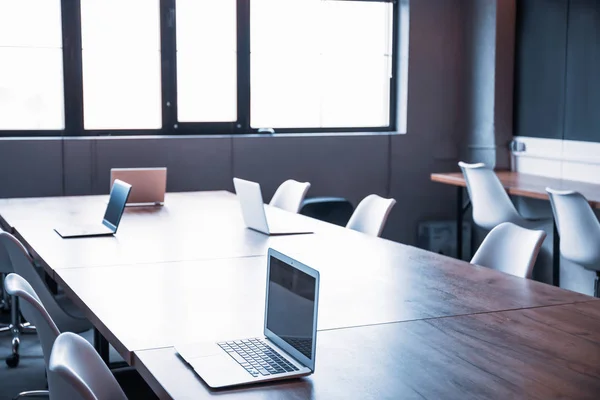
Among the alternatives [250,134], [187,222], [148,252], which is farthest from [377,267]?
[250,134]

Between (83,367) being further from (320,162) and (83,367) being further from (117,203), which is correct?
(320,162)

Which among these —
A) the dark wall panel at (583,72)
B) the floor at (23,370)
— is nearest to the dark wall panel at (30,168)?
the floor at (23,370)

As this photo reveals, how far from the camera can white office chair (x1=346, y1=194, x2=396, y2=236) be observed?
4.54 meters

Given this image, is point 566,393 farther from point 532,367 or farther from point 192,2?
→ point 192,2

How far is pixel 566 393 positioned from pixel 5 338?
13.3ft

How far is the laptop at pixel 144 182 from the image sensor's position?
5184mm

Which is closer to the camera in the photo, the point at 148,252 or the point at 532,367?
the point at 532,367

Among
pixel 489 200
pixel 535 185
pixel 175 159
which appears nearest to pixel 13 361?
pixel 175 159

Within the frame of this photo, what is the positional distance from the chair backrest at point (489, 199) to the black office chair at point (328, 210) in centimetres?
93

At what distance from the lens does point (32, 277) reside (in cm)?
355

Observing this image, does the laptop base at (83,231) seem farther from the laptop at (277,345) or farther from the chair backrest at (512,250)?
the laptop at (277,345)

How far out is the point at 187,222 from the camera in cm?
452

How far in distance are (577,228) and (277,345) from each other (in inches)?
118

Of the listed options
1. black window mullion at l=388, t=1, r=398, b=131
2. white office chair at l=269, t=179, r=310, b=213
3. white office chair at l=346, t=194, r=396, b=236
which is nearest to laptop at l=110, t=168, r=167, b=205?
white office chair at l=269, t=179, r=310, b=213
